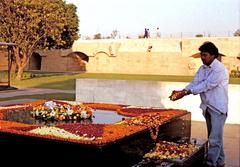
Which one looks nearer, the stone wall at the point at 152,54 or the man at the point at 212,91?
the man at the point at 212,91

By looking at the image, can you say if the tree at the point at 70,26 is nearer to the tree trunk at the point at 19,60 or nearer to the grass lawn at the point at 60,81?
the grass lawn at the point at 60,81

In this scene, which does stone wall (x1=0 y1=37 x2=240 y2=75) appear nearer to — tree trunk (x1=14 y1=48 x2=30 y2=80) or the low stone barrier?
tree trunk (x1=14 y1=48 x2=30 y2=80)

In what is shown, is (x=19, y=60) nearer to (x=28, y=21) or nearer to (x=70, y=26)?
(x=28, y=21)

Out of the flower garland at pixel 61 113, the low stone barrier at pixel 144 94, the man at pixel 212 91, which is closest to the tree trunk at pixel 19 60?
the low stone barrier at pixel 144 94

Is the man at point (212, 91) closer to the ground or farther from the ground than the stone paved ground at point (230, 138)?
farther from the ground

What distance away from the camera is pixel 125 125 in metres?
5.28

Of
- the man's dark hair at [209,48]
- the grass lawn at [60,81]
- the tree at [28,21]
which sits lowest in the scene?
the grass lawn at [60,81]

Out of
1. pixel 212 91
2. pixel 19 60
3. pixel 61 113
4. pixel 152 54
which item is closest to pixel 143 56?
pixel 152 54

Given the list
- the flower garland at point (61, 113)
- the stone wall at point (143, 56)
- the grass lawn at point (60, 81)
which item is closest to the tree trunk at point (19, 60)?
the grass lawn at point (60, 81)

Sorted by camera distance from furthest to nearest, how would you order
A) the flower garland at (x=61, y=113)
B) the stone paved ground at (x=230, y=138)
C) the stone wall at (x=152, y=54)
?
the stone wall at (x=152, y=54) < the flower garland at (x=61, y=113) < the stone paved ground at (x=230, y=138)

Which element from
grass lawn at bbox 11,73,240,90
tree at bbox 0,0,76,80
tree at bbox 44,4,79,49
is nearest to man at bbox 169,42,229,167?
grass lawn at bbox 11,73,240,90

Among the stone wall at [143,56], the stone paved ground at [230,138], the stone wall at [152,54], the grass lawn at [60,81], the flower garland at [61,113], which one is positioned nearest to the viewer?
the stone paved ground at [230,138]

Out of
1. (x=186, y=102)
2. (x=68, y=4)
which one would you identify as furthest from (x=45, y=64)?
(x=186, y=102)

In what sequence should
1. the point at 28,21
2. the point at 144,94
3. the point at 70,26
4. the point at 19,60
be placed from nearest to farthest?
the point at 144,94 → the point at 28,21 → the point at 19,60 → the point at 70,26
